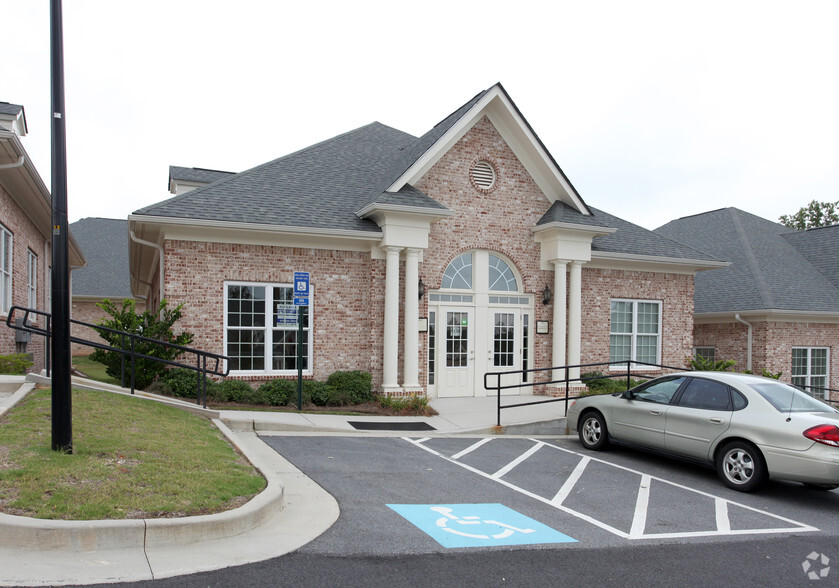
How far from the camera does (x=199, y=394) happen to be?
12.5m

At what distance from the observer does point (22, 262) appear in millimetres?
14930

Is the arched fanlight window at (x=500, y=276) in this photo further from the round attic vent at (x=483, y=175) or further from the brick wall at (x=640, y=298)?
the brick wall at (x=640, y=298)

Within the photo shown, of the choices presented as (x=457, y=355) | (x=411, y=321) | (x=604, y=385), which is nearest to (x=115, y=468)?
(x=411, y=321)

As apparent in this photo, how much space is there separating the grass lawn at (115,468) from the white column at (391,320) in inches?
226

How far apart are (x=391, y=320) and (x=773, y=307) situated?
482 inches

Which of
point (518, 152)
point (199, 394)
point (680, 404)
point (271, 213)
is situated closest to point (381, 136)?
point (518, 152)

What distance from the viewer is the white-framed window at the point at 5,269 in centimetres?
1262

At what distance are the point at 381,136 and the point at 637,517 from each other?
1519 cm

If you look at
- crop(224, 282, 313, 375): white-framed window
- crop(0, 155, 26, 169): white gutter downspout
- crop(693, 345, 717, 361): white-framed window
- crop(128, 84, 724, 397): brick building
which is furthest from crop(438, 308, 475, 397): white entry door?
crop(693, 345, 717, 361): white-framed window

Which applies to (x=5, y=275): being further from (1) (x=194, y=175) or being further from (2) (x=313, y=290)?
(1) (x=194, y=175)

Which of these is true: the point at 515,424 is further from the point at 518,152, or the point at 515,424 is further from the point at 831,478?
the point at 518,152

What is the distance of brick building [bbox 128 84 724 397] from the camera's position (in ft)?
A: 45.3

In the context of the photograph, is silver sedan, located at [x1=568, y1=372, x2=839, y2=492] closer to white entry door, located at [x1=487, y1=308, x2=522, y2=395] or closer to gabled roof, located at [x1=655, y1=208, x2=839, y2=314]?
white entry door, located at [x1=487, y1=308, x2=522, y2=395]

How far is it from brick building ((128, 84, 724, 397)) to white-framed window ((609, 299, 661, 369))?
4 centimetres
